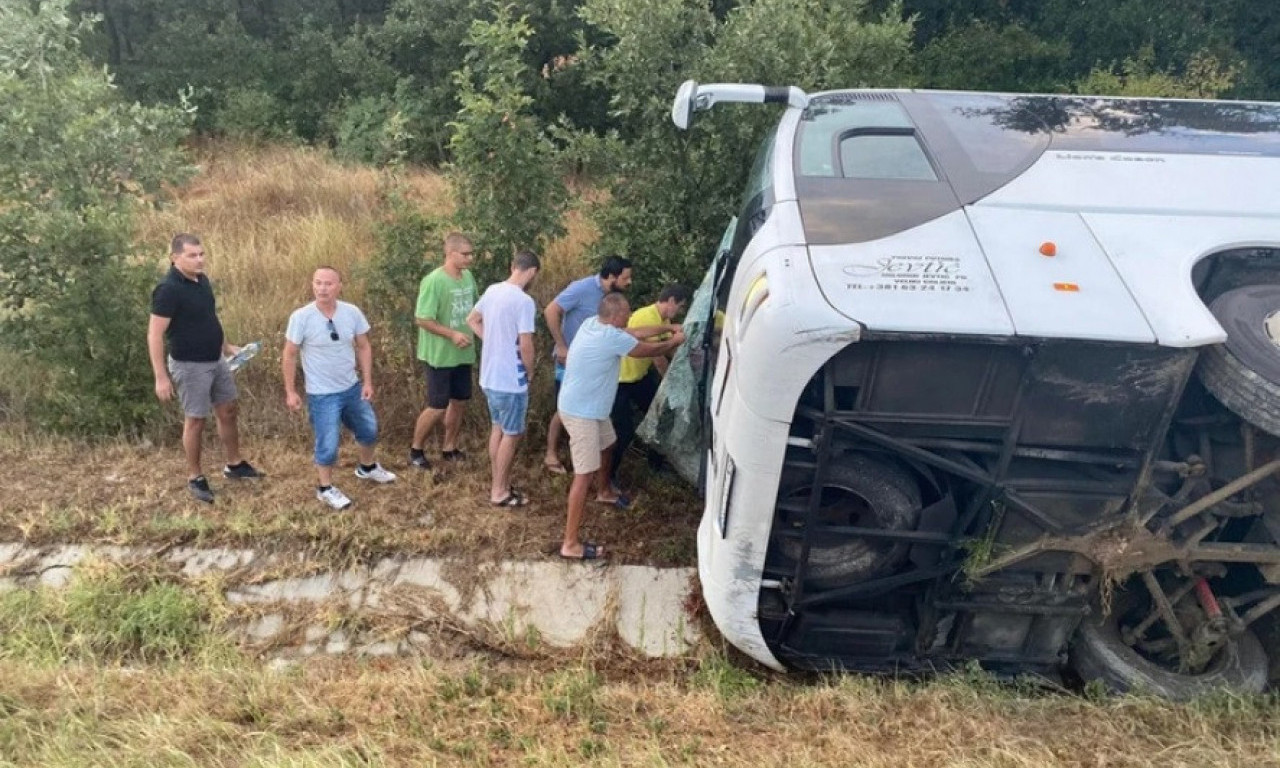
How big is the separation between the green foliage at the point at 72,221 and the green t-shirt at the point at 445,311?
2126 millimetres

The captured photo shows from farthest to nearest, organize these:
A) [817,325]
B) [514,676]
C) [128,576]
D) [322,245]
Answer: [322,245] < [128,576] < [514,676] < [817,325]

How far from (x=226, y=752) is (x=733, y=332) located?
2416 mm

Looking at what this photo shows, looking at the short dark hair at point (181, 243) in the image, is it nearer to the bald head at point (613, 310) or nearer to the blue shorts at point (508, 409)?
the blue shorts at point (508, 409)

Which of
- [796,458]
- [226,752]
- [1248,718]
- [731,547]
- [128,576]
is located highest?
[796,458]

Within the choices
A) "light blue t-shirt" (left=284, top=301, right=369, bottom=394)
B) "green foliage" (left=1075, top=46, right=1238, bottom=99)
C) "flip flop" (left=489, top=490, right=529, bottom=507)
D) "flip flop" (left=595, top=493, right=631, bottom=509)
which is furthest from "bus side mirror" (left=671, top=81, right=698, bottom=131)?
"green foliage" (left=1075, top=46, right=1238, bottom=99)

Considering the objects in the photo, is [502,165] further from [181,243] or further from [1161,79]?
[1161,79]

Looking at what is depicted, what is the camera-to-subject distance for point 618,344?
15.6ft

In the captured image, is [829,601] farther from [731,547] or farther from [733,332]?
[733,332]

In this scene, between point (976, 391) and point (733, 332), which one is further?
point (733, 332)

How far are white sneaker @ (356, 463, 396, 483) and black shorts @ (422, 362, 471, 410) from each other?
1.61 feet

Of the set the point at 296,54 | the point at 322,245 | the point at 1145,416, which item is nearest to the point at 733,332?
the point at 1145,416

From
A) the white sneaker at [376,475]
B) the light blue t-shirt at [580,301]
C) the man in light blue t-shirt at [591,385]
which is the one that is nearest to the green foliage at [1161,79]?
the light blue t-shirt at [580,301]

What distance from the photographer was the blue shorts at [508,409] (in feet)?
17.2

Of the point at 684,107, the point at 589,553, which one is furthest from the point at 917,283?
the point at 589,553
